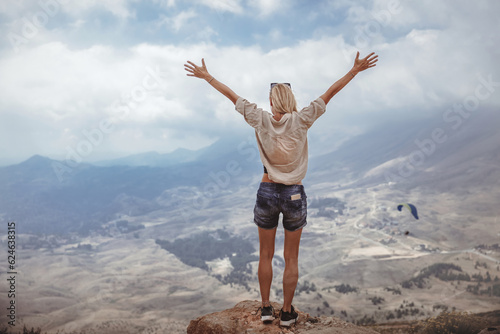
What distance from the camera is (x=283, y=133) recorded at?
16.5 ft

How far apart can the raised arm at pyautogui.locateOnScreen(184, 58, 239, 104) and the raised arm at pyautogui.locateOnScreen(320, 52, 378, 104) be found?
1211 millimetres

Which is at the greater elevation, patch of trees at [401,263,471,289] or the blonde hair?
the blonde hair

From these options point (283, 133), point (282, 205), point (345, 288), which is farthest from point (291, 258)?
point (345, 288)

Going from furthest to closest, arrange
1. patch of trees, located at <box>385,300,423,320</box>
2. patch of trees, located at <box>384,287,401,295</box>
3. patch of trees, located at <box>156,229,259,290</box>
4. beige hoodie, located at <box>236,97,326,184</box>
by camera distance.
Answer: patch of trees, located at <box>156,229,259,290</box> < patch of trees, located at <box>384,287,401,295</box> < patch of trees, located at <box>385,300,423,320</box> < beige hoodie, located at <box>236,97,326,184</box>

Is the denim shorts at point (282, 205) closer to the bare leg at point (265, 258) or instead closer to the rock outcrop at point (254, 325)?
the bare leg at point (265, 258)

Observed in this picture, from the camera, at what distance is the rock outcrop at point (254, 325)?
5383mm

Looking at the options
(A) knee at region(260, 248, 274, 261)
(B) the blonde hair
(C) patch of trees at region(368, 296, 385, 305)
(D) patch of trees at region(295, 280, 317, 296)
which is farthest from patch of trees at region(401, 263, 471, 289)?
(B) the blonde hair

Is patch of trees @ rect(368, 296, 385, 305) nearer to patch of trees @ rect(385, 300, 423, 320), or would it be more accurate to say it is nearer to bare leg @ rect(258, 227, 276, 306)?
patch of trees @ rect(385, 300, 423, 320)

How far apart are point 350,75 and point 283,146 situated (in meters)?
1.32

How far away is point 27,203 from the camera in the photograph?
142375mm

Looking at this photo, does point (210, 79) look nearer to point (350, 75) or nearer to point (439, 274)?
point (350, 75)

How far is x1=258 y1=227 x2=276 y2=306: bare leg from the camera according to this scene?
529 cm

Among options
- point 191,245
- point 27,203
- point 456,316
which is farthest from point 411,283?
point 27,203

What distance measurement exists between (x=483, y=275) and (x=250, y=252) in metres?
42.8
